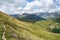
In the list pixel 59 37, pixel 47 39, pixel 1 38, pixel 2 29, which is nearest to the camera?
pixel 1 38

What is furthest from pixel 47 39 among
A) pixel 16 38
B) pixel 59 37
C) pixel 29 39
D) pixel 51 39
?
pixel 16 38

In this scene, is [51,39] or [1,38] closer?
[1,38]

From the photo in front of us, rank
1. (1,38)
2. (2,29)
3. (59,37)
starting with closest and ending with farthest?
1. (1,38)
2. (2,29)
3. (59,37)

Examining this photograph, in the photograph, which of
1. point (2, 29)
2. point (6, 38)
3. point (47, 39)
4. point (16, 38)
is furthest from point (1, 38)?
point (47, 39)

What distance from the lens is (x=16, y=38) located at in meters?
90.3

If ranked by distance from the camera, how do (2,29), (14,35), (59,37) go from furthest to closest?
(59,37) < (2,29) < (14,35)

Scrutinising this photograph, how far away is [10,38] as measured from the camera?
87.9 metres

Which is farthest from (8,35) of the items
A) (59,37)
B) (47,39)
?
(59,37)

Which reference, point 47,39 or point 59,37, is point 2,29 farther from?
point 59,37

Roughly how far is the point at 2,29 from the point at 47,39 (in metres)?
39.0

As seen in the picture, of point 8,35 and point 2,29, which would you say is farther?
point 2,29

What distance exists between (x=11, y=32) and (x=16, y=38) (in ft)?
19.5

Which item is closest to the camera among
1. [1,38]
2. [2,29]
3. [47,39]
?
[1,38]

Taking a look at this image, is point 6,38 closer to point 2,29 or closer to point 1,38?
point 1,38
